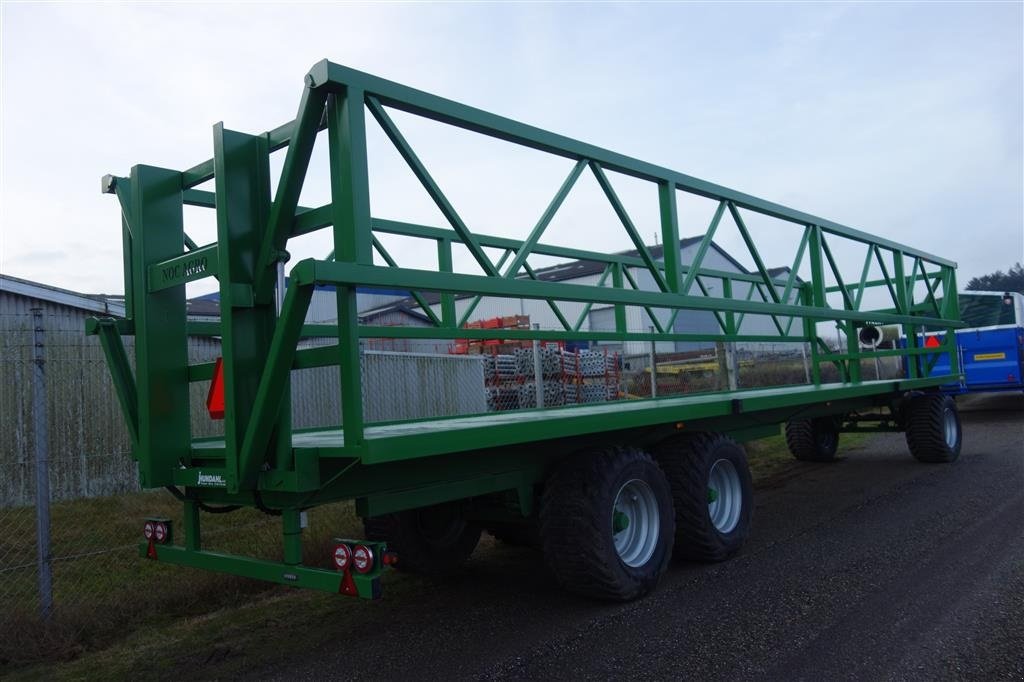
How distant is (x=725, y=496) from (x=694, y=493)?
28.3 inches

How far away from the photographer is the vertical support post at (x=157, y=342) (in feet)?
13.8

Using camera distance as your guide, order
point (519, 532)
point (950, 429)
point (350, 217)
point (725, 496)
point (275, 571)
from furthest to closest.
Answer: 1. point (950, 429)
2. point (725, 496)
3. point (519, 532)
4. point (275, 571)
5. point (350, 217)

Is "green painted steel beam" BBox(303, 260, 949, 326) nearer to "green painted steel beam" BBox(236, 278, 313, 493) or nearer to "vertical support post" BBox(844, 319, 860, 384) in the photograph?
"green painted steel beam" BBox(236, 278, 313, 493)

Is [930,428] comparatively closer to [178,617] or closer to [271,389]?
[178,617]

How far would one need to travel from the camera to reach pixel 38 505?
5160mm

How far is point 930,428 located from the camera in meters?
10.1

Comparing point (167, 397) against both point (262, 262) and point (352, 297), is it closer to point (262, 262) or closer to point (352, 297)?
point (262, 262)

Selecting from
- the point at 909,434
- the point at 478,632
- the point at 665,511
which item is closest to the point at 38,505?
the point at 478,632

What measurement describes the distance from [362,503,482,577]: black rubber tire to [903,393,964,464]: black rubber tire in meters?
7.12

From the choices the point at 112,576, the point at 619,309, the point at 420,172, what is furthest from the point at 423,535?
the point at 619,309

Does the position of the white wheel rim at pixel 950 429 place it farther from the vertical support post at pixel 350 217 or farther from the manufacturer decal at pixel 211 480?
the manufacturer decal at pixel 211 480

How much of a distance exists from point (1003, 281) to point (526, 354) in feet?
259

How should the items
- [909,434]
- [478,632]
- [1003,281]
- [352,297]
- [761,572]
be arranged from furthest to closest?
[1003,281], [909,434], [761,572], [478,632], [352,297]

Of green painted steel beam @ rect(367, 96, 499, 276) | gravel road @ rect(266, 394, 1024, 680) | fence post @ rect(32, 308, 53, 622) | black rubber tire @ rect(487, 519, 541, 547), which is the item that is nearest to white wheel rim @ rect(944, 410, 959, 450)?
gravel road @ rect(266, 394, 1024, 680)
